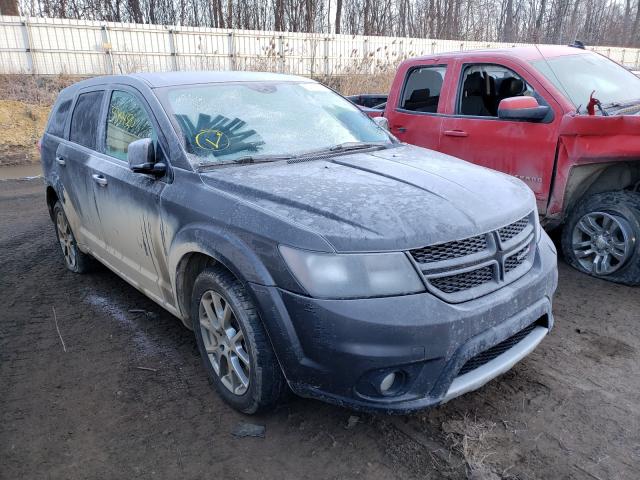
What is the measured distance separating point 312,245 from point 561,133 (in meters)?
3.07

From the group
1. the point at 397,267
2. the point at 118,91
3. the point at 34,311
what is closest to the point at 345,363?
the point at 397,267

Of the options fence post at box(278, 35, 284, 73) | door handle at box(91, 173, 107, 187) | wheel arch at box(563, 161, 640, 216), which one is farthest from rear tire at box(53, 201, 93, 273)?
fence post at box(278, 35, 284, 73)

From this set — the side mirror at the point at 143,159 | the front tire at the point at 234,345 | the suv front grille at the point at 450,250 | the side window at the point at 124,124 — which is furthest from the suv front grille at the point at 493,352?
the side window at the point at 124,124

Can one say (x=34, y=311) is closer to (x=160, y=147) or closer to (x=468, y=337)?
(x=160, y=147)

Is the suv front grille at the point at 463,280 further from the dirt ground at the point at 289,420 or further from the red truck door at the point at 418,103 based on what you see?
the red truck door at the point at 418,103

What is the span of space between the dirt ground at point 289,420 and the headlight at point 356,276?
0.85m

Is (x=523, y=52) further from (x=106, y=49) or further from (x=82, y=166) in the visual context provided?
(x=106, y=49)

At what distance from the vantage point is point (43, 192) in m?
8.77

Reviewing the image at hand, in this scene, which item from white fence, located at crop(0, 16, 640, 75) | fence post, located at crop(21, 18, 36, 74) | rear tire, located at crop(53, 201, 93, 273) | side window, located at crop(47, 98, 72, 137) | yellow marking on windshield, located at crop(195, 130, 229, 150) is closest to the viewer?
yellow marking on windshield, located at crop(195, 130, 229, 150)

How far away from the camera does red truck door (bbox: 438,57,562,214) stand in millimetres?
4551

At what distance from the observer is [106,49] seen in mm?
18094

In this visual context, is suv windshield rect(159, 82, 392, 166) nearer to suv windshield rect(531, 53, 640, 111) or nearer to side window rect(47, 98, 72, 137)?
side window rect(47, 98, 72, 137)

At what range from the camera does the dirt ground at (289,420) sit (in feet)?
8.04

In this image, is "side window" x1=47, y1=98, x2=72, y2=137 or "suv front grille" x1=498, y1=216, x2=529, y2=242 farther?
"side window" x1=47, y1=98, x2=72, y2=137
